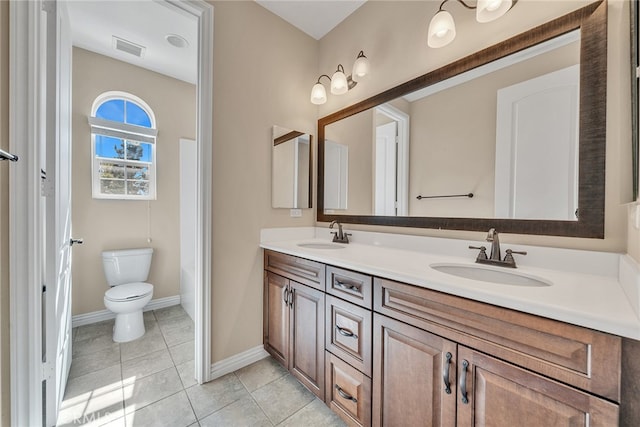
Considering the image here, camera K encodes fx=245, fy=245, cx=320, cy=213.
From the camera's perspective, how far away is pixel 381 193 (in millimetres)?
1745

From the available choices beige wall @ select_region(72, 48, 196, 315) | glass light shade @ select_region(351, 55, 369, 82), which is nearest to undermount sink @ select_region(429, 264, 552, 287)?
glass light shade @ select_region(351, 55, 369, 82)


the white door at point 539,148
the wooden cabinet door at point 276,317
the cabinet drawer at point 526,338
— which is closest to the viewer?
the cabinet drawer at point 526,338

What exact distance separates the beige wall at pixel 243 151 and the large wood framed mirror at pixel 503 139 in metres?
0.76

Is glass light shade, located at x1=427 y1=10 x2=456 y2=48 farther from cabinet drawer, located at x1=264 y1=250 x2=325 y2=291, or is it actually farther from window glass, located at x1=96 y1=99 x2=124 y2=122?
window glass, located at x1=96 y1=99 x2=124 y2=122

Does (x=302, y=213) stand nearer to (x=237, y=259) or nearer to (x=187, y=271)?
(x=237, y=259)

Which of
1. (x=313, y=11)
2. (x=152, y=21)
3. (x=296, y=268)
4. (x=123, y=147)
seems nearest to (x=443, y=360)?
(x=296, y=268)

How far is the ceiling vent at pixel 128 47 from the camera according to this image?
2.18 meters

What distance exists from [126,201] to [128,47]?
145 cm

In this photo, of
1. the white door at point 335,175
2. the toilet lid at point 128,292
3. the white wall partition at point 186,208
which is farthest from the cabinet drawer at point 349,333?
the white wall partition at point 186,208

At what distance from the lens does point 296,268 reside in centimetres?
150

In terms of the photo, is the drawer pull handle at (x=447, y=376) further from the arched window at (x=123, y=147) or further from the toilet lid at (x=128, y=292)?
the arched window at (x=123, y=147)

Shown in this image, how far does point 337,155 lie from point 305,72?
2.57ft

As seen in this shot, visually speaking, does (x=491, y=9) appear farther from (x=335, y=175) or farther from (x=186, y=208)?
(x=186, y=208)

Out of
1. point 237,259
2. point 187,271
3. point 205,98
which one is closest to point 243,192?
point 237,259
